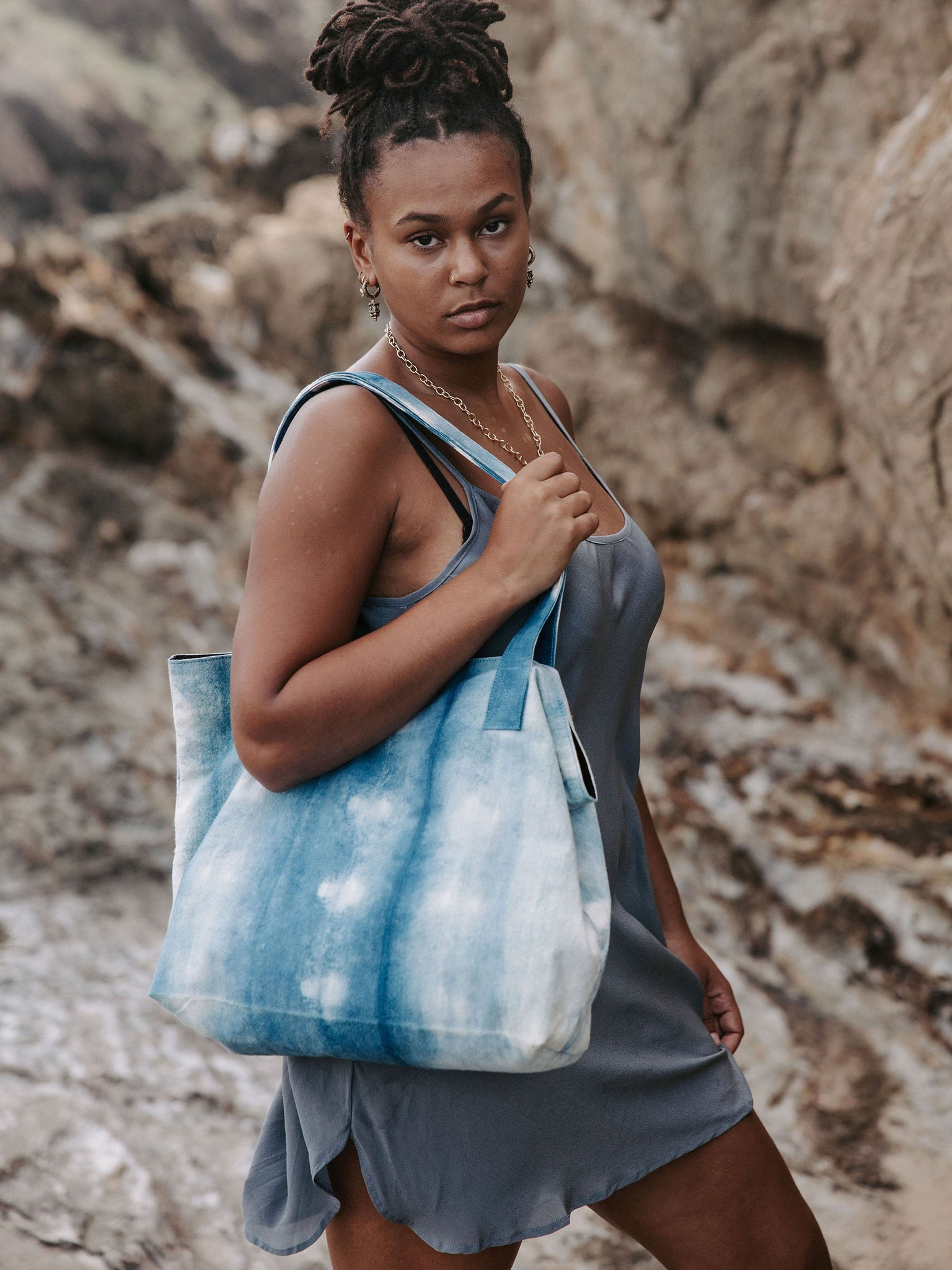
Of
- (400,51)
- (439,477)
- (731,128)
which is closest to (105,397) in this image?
(731,128)

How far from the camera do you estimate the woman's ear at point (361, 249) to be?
4.62ft

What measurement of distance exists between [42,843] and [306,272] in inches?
106

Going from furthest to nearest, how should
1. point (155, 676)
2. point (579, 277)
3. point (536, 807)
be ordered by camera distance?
point (579, 277) < point (155, 676) < point (536, 807)

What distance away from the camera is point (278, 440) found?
1270 millimetres

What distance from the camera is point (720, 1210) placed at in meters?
1.39

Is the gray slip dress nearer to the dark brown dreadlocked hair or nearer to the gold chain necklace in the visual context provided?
the gold chain necklace

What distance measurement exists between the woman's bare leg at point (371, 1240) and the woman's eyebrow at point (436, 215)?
1.10m

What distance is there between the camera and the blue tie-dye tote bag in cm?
110

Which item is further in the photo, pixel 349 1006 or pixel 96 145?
pixel 96 145

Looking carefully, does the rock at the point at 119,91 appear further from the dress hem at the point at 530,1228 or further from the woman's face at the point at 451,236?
the dress hem at the point at 530,1228

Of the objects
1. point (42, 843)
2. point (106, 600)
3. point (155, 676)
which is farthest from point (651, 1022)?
point (106, 600)

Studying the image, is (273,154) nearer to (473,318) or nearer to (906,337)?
(906,337)

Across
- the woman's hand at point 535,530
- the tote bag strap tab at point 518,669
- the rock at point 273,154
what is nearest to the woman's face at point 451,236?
the woman's hand at point 535,530

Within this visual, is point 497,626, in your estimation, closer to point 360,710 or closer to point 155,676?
point 360,710
